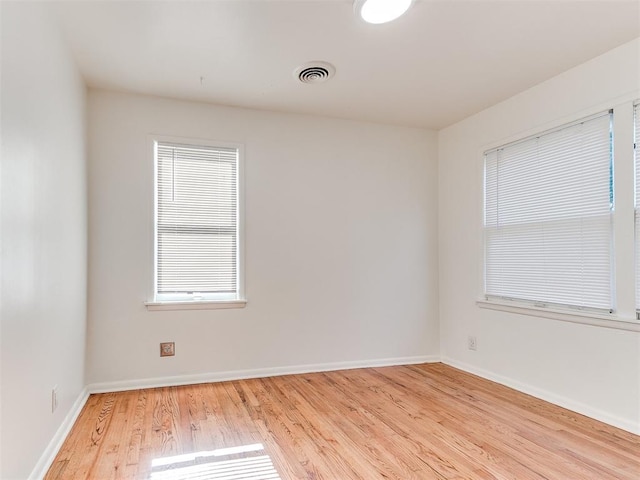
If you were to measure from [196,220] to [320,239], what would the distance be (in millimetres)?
1133

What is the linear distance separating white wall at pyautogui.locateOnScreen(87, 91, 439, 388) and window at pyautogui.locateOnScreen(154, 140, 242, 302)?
11cm

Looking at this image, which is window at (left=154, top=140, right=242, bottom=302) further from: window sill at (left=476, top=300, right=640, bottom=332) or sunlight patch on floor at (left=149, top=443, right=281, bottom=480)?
window sill at (left=476, top=300, right=640, bottom=332)

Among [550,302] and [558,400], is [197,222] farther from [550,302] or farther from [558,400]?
[558,400]

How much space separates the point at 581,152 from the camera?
2.81 metres

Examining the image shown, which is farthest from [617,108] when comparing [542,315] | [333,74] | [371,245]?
[371,245]

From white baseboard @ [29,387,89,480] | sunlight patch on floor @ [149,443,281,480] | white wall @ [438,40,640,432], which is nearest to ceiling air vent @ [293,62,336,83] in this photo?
white wall @ [438,40,640,432]

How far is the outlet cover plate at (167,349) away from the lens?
3.32 meters

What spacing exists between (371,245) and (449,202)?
92 cm

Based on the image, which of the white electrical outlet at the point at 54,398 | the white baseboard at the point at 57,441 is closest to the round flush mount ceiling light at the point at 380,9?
the white electrical outlet at the point at 54,398

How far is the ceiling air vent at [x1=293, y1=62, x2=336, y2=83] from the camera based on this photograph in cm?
280

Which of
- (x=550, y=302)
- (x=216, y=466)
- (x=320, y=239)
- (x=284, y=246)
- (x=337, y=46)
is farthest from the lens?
(x=320, y=239)

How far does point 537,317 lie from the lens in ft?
10.1

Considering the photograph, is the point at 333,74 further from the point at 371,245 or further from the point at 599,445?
the point at 599,445

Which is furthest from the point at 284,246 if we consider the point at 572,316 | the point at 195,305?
the point at 572,316
